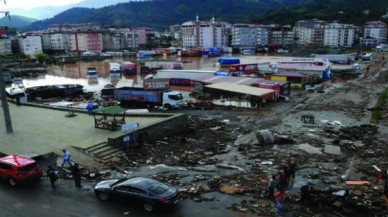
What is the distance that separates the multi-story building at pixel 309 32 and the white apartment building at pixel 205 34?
32.7m

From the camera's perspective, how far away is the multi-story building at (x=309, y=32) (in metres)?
159

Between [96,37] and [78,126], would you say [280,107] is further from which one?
[96,37]

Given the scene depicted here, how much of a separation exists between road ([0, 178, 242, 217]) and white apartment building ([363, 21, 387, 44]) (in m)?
164

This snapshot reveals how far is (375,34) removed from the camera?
15512 cm

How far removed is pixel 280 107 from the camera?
36.6 meters

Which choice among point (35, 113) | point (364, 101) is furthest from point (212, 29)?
point (35, 113)

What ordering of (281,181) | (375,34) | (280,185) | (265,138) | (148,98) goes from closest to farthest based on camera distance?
1. (280,185)
2. (281,181)
3. (265,138)
4. (148,98)
5. (375,34)

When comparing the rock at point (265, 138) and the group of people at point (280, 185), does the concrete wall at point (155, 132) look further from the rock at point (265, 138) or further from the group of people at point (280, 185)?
the group of people at point (280, 185)

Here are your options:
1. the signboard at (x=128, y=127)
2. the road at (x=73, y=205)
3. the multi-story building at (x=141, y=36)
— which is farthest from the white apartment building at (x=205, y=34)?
the road at (x=73, y=205)

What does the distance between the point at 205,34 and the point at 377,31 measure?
74.4m

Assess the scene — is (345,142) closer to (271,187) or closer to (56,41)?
(271,187)

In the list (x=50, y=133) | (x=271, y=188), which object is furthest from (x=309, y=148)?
(x=50, y=133)

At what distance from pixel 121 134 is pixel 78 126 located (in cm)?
436

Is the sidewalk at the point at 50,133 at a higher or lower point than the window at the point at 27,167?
lower
